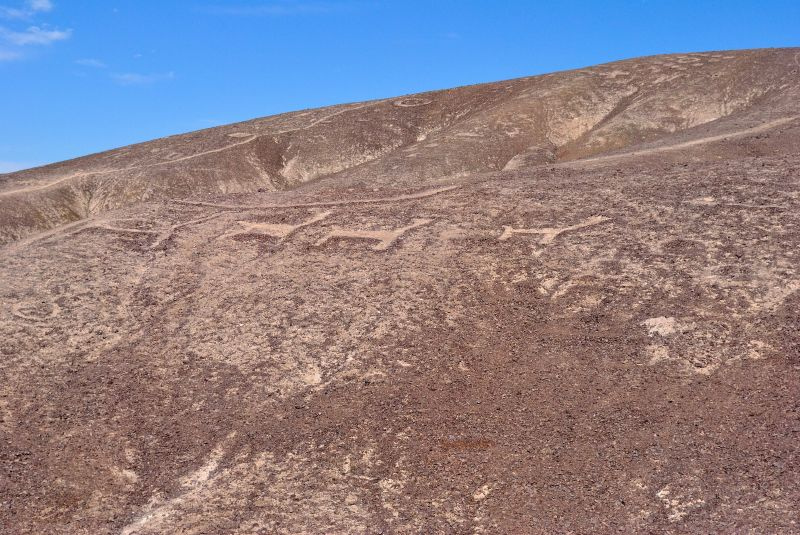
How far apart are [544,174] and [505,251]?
4.10 meters

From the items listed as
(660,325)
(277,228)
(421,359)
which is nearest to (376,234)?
(277,228)

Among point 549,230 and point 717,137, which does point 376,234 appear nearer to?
point 549,230

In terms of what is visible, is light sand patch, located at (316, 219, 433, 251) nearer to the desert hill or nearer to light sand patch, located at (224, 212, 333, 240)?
light sand patch, located at (224, 212, 333, 240)

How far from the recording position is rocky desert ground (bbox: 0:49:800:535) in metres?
7.45

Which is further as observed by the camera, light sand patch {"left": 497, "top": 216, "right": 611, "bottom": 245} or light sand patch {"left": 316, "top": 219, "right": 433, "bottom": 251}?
light sand patch {"left": 316, "top": 219, "right": 433, "bottom": 251}

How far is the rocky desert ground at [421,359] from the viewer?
293 inches

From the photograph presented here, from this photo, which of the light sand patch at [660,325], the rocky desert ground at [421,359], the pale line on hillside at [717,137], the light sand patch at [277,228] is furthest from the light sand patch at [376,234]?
the pale line on hillside at [717,137]

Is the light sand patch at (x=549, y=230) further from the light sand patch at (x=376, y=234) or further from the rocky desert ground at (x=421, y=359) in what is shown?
the light sand patch at (x=376, y=234)

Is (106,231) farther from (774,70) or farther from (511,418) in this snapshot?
(774,70)

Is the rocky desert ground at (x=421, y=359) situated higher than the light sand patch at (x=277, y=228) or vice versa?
the light sand patch at (x=277, y=228)

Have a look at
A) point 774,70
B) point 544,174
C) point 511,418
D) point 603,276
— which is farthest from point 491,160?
point 511,418

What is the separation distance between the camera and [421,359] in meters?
9.48

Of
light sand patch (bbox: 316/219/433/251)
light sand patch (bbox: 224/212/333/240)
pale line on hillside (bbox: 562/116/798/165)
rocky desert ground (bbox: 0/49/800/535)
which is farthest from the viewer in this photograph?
pale line on hillside (bbox: 562/116/798/165)

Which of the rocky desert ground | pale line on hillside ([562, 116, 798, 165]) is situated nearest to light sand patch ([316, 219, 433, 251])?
the rocky desert ground
